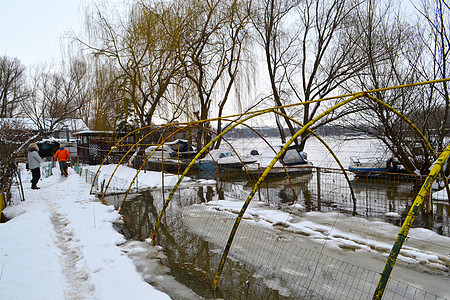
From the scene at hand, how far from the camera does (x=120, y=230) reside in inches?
256

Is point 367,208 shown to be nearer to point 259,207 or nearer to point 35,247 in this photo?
point 259,207

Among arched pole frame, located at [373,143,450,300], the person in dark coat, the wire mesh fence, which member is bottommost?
the wire mesh fence

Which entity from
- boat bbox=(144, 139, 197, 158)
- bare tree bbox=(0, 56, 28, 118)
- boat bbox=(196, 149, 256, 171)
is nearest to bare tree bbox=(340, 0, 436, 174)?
boat bbox=(196, 149, 256, 171)

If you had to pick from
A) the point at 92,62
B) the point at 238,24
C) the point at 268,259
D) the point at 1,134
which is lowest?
the point at 268,259

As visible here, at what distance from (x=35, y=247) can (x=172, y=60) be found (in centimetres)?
1341

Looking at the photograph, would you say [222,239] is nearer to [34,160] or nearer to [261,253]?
[261,253]

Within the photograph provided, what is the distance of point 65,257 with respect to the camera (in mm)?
4898

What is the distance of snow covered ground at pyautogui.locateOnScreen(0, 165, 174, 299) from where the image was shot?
3.75 metres

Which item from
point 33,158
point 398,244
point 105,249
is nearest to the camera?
point 398,244

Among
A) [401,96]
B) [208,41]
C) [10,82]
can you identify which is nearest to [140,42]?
[208,41]

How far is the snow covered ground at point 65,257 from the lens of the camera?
375 centimetres

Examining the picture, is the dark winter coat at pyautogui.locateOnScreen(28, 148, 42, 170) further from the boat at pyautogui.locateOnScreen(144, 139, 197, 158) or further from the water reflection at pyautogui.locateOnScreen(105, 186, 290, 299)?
the boat at pyautogui.locateOnScreen(144, 139, 197, 158)

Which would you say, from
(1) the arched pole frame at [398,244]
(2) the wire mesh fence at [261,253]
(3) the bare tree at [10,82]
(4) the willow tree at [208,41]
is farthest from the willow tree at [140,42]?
(3) the bare tree at [10,82]

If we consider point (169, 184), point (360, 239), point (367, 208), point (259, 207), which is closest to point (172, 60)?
point (169, 184)
